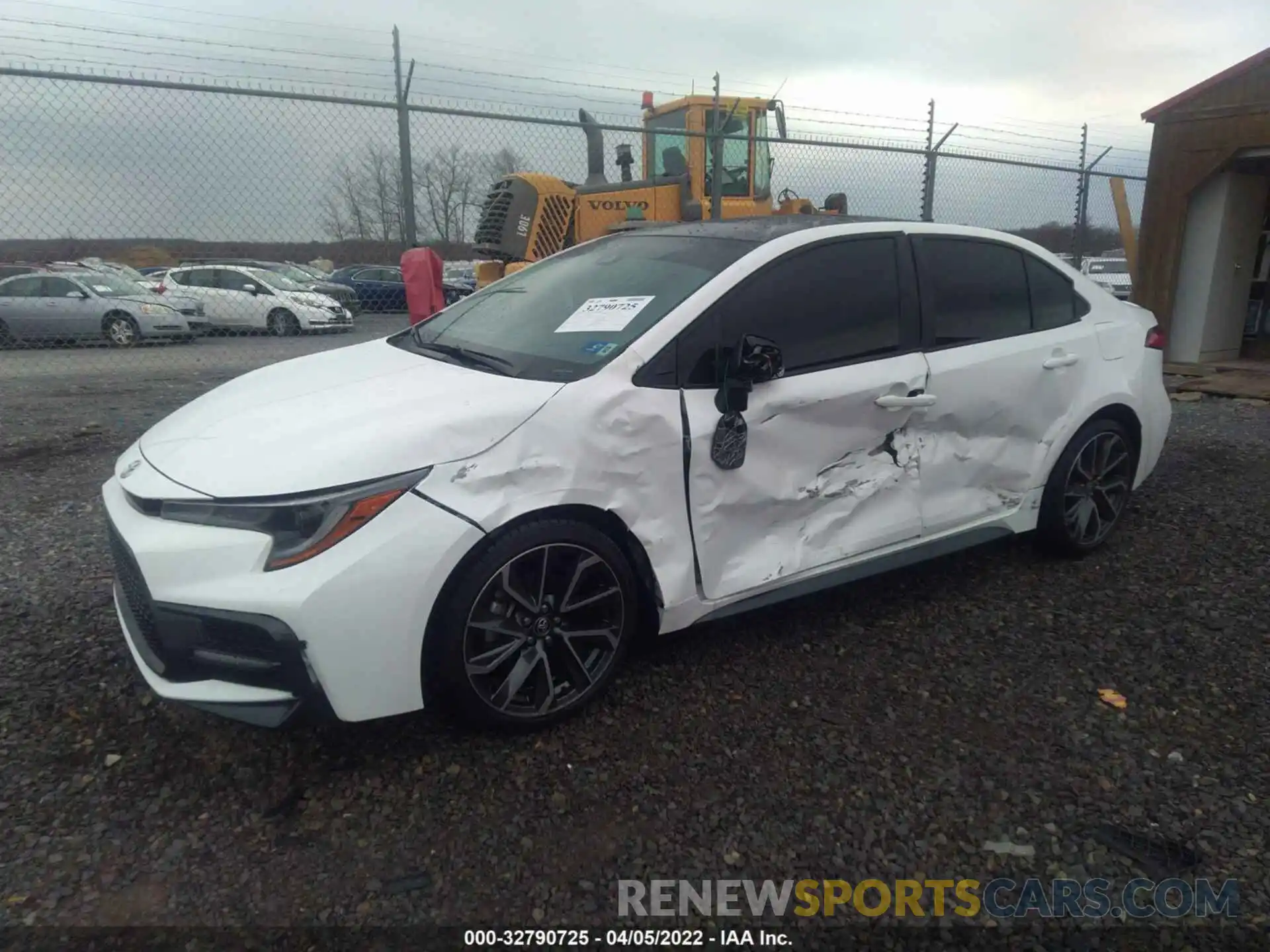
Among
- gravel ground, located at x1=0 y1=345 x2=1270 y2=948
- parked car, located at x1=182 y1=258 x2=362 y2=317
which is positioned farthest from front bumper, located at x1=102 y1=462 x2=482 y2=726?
parked car, located at x1=182 y1=258 x2=362 y2=317

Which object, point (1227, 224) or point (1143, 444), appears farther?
point (1227, 224)

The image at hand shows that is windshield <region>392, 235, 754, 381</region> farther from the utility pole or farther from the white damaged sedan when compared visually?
the utility pole

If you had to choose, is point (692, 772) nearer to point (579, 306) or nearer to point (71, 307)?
point (579, 306)

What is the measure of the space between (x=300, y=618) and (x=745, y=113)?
28.5ft

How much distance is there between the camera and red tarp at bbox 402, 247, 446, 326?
6.80 metres

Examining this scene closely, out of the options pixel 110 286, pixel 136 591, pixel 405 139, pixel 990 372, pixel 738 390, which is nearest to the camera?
pixel 136 591

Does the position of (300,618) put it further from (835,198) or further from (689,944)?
(835,198)

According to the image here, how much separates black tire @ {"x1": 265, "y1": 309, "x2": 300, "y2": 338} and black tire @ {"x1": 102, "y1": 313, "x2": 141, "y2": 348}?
8.63ft

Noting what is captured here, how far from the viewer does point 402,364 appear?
3152mm

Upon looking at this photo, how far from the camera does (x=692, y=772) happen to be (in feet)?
8.38

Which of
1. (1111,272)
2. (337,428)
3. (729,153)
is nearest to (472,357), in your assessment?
(337,428)

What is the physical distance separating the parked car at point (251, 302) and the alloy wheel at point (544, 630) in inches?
644

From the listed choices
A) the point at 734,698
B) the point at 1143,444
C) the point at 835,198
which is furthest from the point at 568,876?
the point at 835,198

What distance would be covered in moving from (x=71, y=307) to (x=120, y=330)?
40.7 inches
